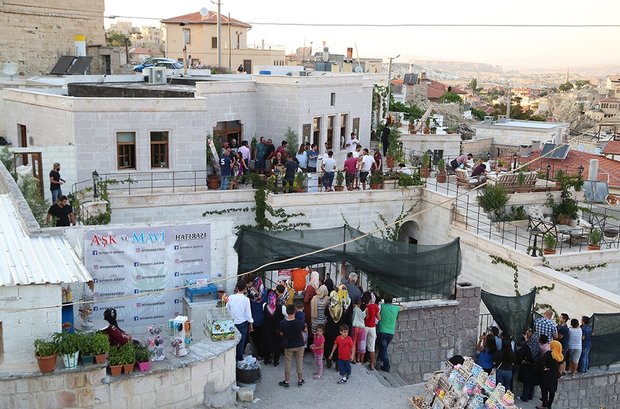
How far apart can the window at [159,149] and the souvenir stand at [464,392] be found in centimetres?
1266

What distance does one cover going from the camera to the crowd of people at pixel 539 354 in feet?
45.3

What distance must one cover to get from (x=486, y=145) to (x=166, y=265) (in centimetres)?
3448

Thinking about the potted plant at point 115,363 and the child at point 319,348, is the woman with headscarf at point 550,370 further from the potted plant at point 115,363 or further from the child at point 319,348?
the potted plant at point 115,363

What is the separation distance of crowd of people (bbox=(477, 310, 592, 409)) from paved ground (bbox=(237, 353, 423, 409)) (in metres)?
1.71

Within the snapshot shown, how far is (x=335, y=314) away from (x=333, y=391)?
151cm

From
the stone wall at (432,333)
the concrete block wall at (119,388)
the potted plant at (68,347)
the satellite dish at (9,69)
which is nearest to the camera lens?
the concrete block wall at (119,388)

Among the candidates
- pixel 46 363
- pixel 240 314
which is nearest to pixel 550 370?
pixel 240 314

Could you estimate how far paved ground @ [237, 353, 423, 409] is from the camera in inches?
492

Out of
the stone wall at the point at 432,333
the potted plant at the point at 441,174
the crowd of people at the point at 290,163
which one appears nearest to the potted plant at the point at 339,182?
the crowd of people at the point at 290,163

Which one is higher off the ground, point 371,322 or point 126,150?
point 126,150

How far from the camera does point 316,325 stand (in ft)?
45.3

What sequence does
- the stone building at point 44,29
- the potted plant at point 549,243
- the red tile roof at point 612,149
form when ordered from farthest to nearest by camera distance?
the red tile roof at point 612,149 → the stone building at point 44,29 → the potted plant at point 549,243

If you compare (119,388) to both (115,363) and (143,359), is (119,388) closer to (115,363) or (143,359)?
(115,363)

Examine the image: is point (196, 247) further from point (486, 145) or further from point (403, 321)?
point (486, 145)
